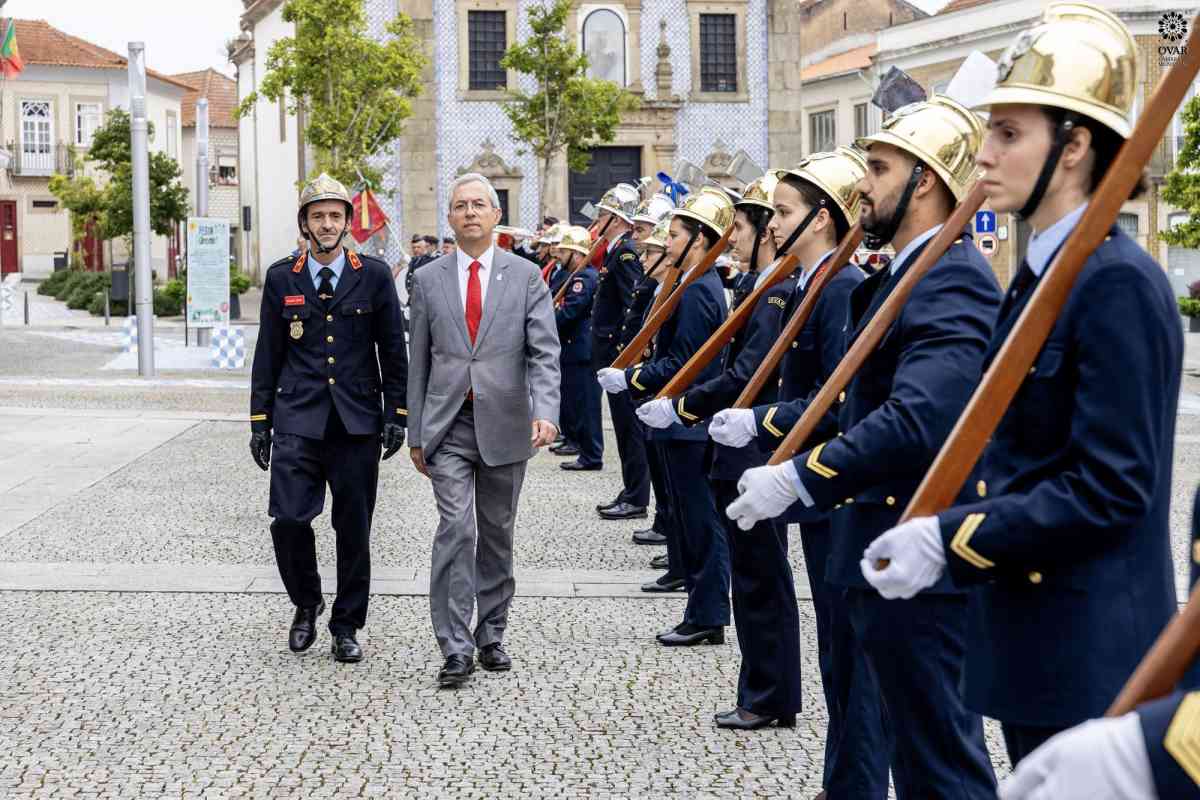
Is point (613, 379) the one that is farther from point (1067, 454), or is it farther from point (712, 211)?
point (1067, 454)

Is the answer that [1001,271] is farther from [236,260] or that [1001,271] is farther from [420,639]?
[420,639]

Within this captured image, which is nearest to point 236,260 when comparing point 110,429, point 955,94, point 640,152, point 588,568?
point 640,152

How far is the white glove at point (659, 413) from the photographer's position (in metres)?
6.75

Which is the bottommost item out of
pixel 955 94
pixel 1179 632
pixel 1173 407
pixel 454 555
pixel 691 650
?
pixel 691 650

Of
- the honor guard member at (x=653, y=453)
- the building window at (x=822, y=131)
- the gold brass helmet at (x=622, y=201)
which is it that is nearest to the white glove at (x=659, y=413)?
the honor guard member at (x=653, y=453)

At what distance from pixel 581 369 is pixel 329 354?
25.1 ft

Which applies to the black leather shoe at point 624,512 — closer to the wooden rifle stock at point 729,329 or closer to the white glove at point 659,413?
the white glove at point 659,413

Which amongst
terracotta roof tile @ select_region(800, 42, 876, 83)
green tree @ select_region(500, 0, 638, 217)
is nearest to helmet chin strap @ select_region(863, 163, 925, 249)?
green tree @ select_region(500, 0, 638, 217)

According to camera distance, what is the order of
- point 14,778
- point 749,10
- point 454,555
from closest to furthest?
point 14,778 < point 454,555 < point 749,10

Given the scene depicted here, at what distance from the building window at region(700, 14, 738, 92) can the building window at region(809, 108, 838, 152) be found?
41.0 feet

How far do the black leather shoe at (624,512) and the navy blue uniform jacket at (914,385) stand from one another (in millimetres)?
7621

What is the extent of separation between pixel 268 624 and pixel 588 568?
2.19m

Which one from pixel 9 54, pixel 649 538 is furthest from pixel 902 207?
pixel 9 54

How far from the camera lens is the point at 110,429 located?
17.0 m
